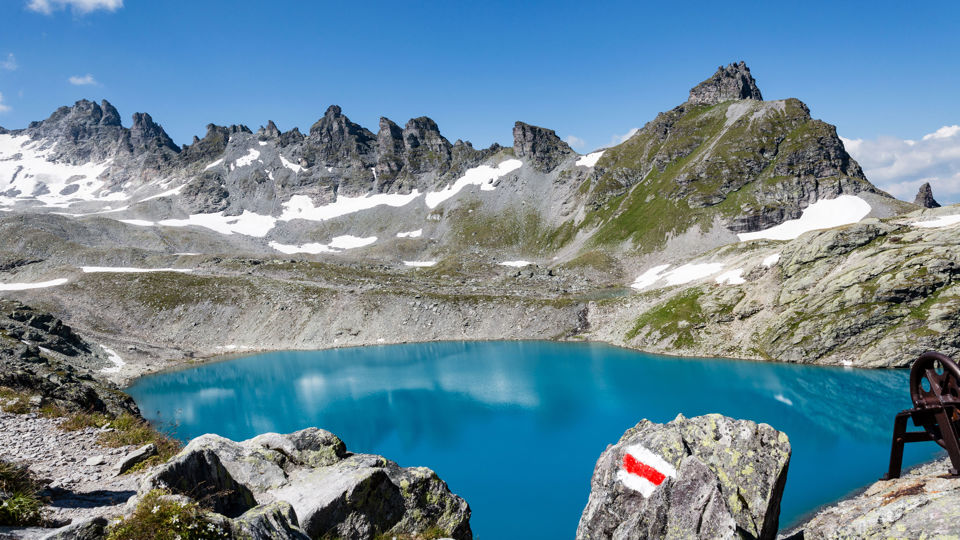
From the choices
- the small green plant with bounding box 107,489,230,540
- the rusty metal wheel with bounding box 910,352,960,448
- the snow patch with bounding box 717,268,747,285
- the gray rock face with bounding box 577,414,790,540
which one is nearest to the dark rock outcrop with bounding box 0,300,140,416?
the small green plant with bounding box 107,489,230,540

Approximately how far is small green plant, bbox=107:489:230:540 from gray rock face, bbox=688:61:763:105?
20174 cm

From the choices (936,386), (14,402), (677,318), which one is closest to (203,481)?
(14,402)

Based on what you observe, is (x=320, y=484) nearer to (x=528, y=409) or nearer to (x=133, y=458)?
(x=133, y=458)

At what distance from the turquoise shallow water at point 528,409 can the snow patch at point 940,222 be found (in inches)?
1110

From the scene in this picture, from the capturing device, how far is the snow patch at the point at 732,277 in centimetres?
6789

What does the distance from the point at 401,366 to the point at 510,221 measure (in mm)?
115639

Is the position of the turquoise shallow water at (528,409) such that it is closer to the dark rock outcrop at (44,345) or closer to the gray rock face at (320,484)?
the dark rock outcrop at (44,345)

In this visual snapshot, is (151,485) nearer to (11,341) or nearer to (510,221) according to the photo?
(11,341)

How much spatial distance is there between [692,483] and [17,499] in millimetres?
14847

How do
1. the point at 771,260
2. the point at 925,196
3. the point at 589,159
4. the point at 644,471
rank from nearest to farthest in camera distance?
the point at 644,471, the point at 771,260, the point at 925,196, the point at 589,159

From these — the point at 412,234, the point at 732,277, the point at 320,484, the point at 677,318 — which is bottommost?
the point at 677,318

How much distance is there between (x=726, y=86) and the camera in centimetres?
17438

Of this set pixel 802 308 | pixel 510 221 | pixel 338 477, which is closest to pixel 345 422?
pixel 338 477

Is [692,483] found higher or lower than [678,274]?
lower
